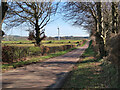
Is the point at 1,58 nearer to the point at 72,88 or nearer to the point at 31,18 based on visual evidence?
the point at 72,88

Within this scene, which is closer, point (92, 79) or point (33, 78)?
point (92, 79)

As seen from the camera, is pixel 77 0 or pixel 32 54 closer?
pixel 77 0

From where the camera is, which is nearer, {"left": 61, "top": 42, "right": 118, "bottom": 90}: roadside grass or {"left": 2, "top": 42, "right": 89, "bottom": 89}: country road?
{"left": 61, "top": 42, "right": 118, "bottom": 90}: roadside grass

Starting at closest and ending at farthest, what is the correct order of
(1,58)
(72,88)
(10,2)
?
(72,88), (1,58), (10,2)

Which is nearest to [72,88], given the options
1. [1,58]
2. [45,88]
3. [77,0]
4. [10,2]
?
Answer: [45,88]

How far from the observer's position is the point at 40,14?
2372cm

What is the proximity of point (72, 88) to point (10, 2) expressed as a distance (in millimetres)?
13307

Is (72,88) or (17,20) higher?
(17,20)

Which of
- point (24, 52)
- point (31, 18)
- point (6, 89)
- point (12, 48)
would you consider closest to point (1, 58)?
point (12, 48)

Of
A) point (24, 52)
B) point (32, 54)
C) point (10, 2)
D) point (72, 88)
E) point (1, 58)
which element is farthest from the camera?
point (32, 54)

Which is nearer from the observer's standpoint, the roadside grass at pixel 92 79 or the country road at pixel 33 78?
the roadside grass at pixel 92 79

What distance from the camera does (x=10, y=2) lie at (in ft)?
51.0

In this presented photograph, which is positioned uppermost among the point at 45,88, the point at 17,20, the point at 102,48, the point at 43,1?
the point at 43,1

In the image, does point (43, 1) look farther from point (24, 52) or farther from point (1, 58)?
point (1, 58)
